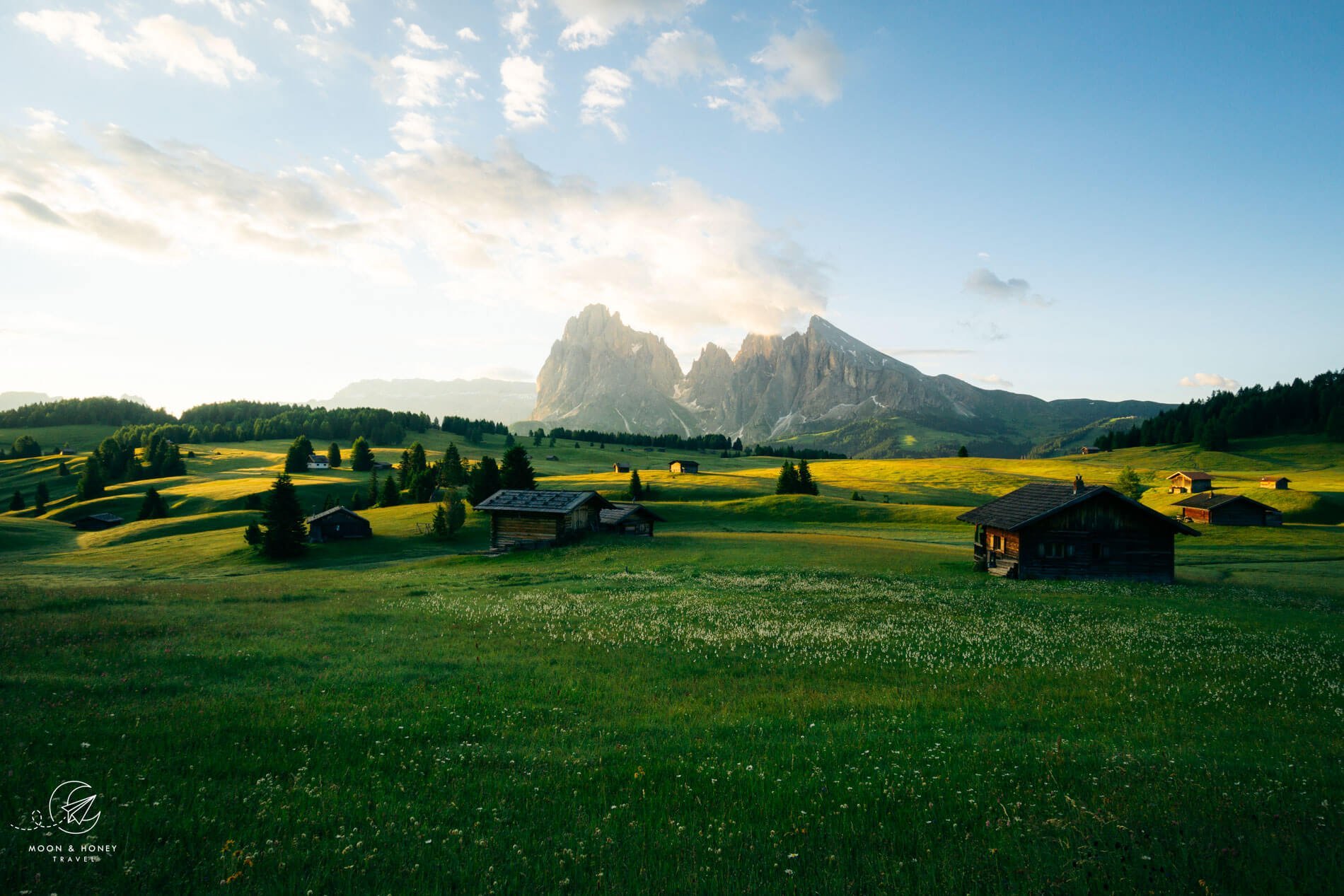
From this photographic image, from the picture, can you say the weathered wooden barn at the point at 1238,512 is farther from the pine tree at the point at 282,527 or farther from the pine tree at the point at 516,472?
the pine tree at the point at 282,527

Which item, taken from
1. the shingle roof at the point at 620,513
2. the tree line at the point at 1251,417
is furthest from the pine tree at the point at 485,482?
the tree line at the point at 1251,417

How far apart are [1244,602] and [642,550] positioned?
35.5m

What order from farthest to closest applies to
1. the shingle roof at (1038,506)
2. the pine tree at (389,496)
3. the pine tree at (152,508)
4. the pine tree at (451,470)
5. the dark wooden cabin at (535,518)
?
the pine tree at (389,496) < the pine tree at (451,470) < the pine tree at (152,508) < the dark wooden cabin at (535,518) < the shingle roof at (1038,506)

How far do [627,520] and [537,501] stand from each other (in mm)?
10491

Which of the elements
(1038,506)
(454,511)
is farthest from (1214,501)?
(454,511)

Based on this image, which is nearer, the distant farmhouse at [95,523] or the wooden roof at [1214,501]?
the wooden roof at [1214,501]

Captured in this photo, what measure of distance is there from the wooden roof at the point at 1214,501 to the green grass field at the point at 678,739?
5669 cm

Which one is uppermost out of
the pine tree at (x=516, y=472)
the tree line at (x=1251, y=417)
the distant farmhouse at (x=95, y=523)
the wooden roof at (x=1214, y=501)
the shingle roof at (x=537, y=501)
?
the tree line at (x=1251, y=417)

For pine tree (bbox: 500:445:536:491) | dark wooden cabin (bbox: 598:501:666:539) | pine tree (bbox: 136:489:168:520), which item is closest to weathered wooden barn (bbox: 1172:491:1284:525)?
dark wooden cabin (bbox: 598:501:666:539)

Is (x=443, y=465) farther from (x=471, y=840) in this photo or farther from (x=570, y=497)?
(x=471, y=840)

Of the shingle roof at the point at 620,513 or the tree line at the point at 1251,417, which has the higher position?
the tree line at the point at 1251,417

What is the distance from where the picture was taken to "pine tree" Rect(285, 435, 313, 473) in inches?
5143

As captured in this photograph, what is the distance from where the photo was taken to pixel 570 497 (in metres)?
56.2

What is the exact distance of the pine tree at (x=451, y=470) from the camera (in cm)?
8925
